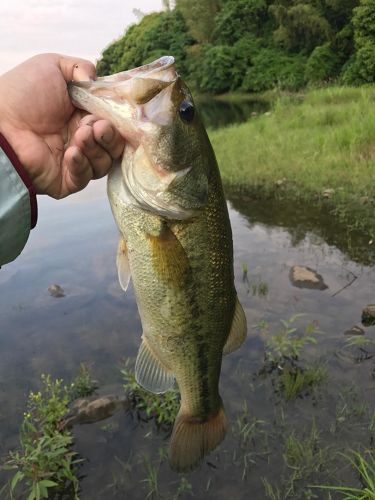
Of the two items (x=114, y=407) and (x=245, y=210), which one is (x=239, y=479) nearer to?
(x=114, y=407)

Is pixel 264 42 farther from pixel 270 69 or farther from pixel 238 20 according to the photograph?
pixel 270 69

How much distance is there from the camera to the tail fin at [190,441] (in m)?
2.57

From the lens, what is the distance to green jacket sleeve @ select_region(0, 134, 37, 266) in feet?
7.50

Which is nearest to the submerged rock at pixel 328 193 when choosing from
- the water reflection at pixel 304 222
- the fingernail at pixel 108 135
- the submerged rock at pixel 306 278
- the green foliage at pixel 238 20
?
the water reflection at pixel 304 222

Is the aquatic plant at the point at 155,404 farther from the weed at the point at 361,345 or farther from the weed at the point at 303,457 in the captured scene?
the weed at the point at 361,345

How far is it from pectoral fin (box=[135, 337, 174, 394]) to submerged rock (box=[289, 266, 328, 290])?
13.5 feet

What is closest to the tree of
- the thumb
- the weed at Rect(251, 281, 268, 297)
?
the weed at Rect(251, 281, 268, 297)

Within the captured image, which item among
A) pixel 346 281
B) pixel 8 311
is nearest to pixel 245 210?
pixel 346 281

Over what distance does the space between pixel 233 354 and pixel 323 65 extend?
130 ft

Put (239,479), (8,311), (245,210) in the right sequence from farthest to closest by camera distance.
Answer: (245,210)
(8,311)
(239,479)

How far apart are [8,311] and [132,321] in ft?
6.61

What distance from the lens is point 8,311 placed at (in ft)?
22.4

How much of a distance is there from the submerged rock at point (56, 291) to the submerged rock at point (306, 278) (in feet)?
11.4

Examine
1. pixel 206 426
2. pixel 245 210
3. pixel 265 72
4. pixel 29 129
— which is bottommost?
pixel 265 72
